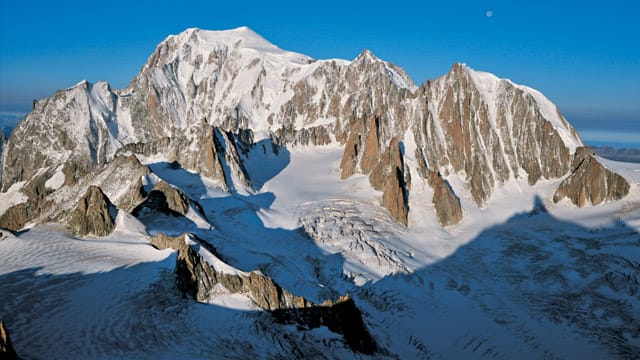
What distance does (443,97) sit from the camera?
412 feet

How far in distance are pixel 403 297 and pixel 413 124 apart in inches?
2229

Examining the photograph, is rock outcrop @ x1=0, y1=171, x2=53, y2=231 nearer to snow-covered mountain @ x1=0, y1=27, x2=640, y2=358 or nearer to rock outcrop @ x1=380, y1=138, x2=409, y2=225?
snow-covered mountain @ x1=0, y1=27, x2=640, y2=358

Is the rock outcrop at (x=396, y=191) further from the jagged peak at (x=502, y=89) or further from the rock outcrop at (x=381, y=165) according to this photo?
the jagged peak at (x=502, y=89)

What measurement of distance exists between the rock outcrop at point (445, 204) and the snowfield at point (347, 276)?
5.46 feet

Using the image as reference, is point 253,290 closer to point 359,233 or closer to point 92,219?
point 92,219

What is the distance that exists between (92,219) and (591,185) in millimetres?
84155

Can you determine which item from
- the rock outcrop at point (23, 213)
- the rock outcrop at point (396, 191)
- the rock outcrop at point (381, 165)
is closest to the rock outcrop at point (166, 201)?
the rock outcrop at point (23, 213)

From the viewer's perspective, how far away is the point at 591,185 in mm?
102250

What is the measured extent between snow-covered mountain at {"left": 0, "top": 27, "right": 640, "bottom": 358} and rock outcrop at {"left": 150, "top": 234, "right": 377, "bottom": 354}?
0.14m

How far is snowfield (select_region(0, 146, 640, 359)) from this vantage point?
1591 inches

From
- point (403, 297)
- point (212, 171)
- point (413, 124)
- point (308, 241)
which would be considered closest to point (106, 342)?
point (403, 297)

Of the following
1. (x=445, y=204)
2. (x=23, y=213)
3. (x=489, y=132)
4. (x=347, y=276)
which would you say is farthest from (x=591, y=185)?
(x=23, y=213)

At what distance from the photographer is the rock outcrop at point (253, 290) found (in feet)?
151

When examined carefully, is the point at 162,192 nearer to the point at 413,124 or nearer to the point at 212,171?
the point at 212,171
